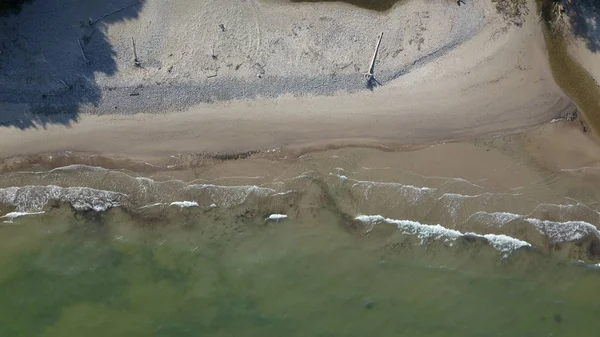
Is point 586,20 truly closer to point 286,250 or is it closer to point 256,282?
point 286,250

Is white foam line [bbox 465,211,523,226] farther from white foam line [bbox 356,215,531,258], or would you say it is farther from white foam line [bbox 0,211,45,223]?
white foam line [bbox 0,211,45,223]

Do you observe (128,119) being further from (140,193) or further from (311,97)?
(311,97)

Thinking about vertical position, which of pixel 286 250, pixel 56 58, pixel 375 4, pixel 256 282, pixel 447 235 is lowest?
pixel 256 282

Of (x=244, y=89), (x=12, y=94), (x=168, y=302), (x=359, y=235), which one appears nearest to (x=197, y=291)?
(x=168, y=302)

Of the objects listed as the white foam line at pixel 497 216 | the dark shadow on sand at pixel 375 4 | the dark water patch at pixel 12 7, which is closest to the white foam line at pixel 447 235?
the white foam line at pixel 497 216

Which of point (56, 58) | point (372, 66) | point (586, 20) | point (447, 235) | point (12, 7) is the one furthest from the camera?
point (586, 20)

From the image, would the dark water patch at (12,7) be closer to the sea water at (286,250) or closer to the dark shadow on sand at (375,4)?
the sea water at (286,250)

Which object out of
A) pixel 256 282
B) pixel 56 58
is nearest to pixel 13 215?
pixel 56 58
